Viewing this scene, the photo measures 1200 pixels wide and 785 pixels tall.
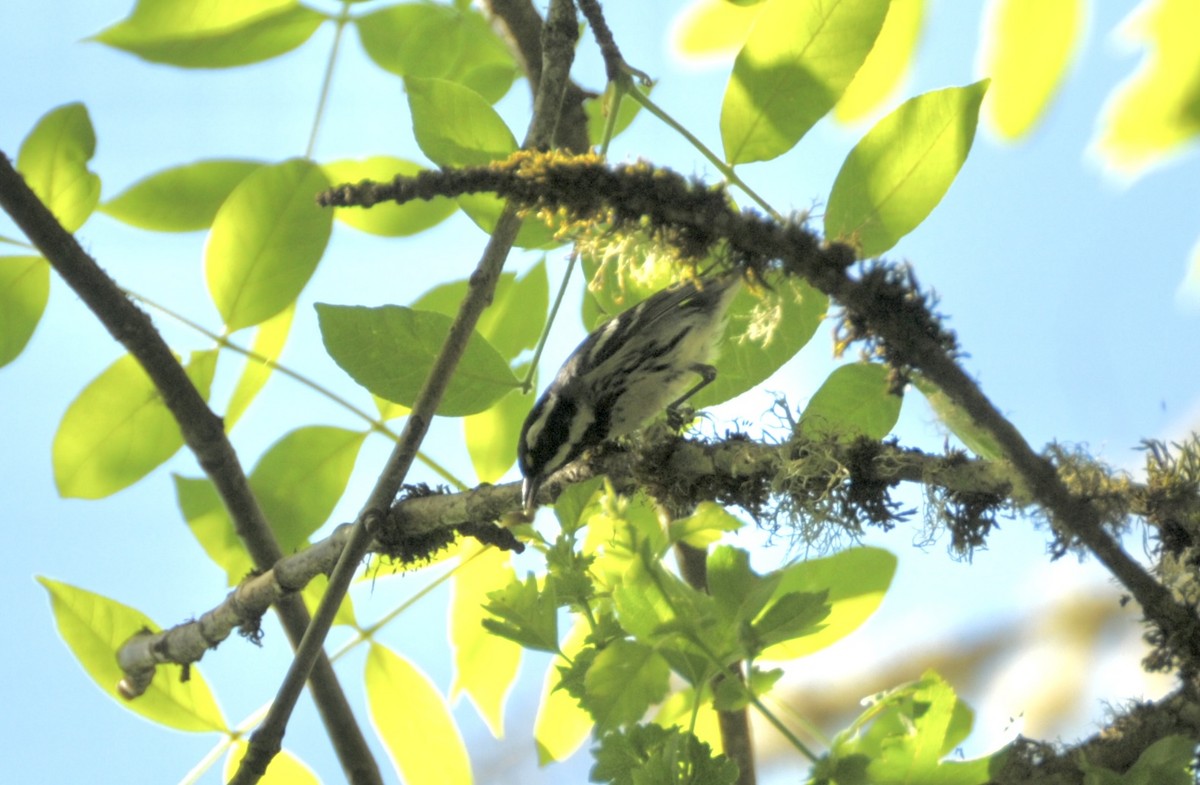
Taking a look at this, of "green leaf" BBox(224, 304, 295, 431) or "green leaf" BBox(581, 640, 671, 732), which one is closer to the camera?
"green leaf" BBox(581, 640, 671, 732)

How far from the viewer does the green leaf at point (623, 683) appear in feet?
3.36

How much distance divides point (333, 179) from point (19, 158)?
54 centimetres

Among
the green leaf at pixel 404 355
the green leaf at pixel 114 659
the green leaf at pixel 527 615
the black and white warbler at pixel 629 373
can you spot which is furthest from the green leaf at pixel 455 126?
the green leaf at pixel 114 659

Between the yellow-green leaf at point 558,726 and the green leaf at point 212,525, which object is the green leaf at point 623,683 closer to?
the yellow-green leaf at point 558,726

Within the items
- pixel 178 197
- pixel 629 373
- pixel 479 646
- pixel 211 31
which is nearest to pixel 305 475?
pixel 479 646

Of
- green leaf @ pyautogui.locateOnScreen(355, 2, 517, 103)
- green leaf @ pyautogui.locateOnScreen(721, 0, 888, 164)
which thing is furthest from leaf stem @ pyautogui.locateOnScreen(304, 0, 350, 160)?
green leaf @ pyautogui.locateOnScreen(721, 0, 888, 164)

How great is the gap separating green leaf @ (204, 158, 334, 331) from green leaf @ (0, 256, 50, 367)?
0.35m

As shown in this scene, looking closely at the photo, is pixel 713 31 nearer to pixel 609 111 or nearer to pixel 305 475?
pixel 609 111

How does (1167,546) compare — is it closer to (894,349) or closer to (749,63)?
(894,349)

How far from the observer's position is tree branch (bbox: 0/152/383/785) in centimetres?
179

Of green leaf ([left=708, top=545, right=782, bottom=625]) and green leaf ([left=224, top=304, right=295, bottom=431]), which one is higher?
green leaf ([left=224, top=304, right=295, bottom=431])

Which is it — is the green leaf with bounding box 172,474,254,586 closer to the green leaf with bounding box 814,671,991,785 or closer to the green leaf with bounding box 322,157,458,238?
the green leaf with bounding box 322,157,458,238

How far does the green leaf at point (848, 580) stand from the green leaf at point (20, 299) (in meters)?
1.40

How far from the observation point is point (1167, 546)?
44.0 inches
